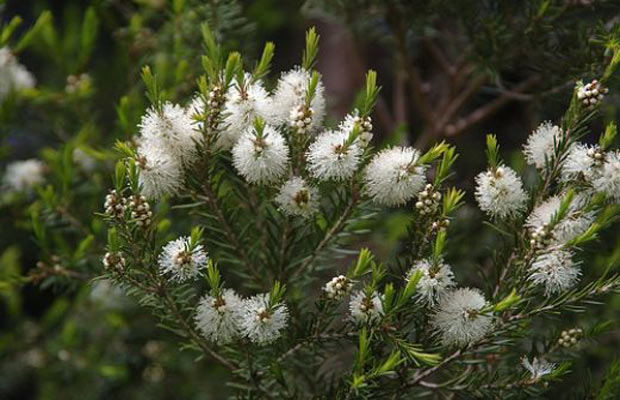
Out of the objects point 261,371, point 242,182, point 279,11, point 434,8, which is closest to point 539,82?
point 434,8

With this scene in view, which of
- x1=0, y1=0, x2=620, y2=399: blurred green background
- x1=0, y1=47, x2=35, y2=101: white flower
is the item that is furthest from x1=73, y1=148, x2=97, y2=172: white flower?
x1=0, y1=47, x2=35, y2=101: white flower

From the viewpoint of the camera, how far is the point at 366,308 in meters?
0.91

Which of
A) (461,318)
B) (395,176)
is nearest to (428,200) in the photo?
(395,176)

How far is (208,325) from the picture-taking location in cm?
93

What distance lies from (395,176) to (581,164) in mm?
263

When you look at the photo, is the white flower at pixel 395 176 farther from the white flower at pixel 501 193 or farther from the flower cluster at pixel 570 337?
the flower cluster at pixel 570 337

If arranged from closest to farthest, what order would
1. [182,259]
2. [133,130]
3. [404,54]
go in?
[182,259] → [133,130] → [404,54]

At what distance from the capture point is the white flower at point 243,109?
3.11 feet

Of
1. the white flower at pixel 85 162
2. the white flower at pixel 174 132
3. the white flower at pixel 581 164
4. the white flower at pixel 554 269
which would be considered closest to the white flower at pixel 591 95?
the white flower at pixel 581 164

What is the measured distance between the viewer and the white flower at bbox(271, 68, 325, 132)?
97 cm

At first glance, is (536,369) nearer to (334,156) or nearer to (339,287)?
(339,287)

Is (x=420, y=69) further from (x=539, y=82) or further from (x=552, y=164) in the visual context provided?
(x=552, y=164)

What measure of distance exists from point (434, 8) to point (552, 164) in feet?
1.77

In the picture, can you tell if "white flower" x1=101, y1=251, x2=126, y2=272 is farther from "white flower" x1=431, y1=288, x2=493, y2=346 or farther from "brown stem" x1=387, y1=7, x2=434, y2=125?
"brown stem" x1=387, y1=7, x2=434, y2=125
